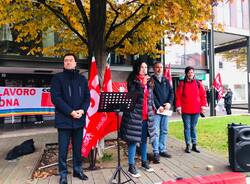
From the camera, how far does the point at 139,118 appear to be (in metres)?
4.95

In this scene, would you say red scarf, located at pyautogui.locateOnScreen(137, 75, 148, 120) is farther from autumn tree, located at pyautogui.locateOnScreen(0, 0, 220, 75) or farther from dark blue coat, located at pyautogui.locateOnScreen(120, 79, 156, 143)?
autumn tree, located at pyautogui.locateOnScreen(0, 0, 220, 75)

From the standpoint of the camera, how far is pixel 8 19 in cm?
720

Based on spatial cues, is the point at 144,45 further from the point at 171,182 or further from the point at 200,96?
the point at 171,182

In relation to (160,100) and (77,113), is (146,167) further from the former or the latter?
(77,113)

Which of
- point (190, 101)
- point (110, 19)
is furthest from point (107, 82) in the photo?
point (110, 19)

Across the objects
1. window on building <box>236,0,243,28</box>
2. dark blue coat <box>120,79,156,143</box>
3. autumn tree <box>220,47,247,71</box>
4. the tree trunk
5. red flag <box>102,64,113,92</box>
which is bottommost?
dark blue coat <box>120,79,156,143</box>

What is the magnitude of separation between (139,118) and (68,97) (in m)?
1.30

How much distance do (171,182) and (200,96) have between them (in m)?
2.76

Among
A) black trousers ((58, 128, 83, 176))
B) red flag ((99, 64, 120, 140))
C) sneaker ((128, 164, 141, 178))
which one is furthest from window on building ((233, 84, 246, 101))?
black trousers ((58, 128, 83, 176))

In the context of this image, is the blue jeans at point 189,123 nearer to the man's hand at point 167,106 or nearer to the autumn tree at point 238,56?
the man's hand at point 167,106

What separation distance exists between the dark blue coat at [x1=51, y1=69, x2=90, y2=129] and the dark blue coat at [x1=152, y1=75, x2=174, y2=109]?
1.78m

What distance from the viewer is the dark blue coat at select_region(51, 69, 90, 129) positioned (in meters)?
4.57

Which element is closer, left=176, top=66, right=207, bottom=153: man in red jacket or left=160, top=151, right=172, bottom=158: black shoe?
left=160, top=151, right=172, bottom=158: black shoe

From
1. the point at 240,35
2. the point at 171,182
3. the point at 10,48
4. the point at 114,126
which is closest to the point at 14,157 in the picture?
the point at 114,126
